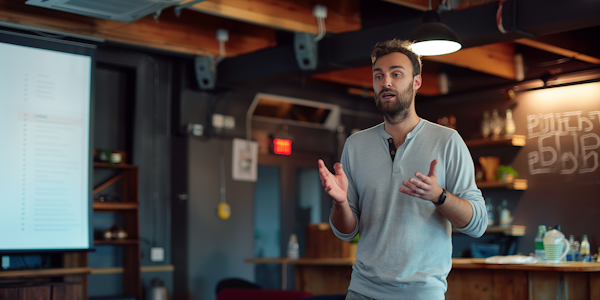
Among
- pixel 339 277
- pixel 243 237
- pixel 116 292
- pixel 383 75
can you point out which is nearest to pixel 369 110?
pixel 243 237

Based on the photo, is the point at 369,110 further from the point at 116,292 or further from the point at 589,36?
the point at 116,292

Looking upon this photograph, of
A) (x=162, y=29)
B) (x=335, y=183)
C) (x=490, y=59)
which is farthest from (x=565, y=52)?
(x=335, y=183)

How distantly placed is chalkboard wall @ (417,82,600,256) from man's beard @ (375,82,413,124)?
4426mm

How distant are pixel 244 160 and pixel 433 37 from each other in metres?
3.14

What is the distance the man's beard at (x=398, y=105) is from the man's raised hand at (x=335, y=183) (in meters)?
0.23

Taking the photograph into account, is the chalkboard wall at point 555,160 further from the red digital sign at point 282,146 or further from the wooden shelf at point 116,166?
the wooden shelf at point 116,166

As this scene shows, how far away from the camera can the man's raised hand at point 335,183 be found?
1.70 metres

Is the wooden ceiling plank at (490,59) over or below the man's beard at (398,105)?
over

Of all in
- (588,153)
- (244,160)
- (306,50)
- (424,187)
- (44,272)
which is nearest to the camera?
(424,187)

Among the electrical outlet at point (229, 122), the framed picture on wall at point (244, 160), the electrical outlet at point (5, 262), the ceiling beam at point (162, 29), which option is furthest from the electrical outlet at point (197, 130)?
the electrical outlet at point (5, 262)

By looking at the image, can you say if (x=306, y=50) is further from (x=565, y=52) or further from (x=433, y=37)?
(x=565, y=52)

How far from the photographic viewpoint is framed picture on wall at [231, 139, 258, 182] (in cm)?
620

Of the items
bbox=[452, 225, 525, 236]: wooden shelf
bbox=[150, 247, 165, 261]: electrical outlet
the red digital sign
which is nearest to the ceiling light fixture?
bbox=[452, 225, 525, 236]: wooden shelf

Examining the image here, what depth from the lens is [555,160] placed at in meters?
5.91
